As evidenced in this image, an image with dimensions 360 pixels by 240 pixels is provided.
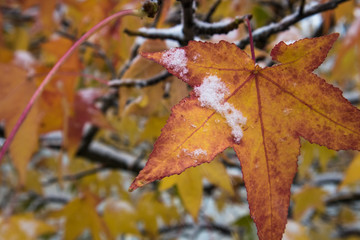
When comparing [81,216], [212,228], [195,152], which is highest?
[212,228]

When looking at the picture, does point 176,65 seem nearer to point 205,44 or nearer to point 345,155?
point 205,44

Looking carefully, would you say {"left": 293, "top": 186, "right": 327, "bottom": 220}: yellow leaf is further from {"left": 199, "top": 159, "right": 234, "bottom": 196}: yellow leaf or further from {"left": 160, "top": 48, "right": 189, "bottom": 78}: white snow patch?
{"left": 160, "top": 48, "right": 189, "bottom": 78}: white snow patch

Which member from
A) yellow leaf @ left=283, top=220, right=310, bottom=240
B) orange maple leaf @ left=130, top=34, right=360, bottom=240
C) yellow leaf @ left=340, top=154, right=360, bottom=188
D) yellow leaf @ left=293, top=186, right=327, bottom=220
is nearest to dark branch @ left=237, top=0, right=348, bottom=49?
orange maple leaf @ left=130, top=34, right=360, bottom=240

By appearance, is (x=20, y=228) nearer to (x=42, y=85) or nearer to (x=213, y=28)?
(x=42, y=85)

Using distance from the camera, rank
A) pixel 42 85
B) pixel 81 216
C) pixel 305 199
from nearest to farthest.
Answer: pixel 42 85 → pixel 81 216 → pixel 305 199

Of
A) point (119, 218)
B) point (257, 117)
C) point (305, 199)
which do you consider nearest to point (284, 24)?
point (257, 117)

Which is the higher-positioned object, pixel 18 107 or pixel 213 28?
pixel 213 28

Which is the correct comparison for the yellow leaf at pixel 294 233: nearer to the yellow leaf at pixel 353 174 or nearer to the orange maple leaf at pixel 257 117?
the yellow leaf at pixel 353 174

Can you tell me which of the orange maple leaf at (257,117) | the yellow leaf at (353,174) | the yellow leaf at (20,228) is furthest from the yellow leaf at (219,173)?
the yellow leaf at (20,228)
